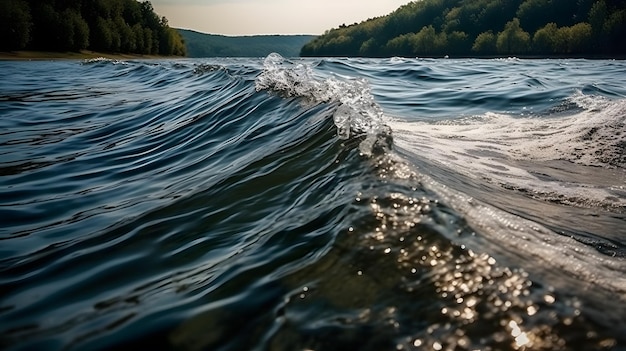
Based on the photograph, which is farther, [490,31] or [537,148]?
[490,31]

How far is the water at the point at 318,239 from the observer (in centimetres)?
196

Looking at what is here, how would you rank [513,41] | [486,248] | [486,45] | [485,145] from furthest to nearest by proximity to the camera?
[486,45] < [513,41] < [485,145] < [486,248]

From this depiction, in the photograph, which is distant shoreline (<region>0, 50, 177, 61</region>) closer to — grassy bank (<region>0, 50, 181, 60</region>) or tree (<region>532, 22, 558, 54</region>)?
grassy bank (<region>0, 50, 181, 60</region>)

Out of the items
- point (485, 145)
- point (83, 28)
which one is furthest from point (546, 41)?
point (485, 145)

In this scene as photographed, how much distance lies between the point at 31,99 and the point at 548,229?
14.0m

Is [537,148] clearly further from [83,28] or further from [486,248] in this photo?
[83,28]

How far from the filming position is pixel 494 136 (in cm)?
739

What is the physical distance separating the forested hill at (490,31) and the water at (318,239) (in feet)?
265

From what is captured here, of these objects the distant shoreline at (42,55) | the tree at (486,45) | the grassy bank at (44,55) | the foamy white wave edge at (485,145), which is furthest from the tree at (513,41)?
the foamy white wave edge at (485,145)

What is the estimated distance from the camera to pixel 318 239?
2.70 metres

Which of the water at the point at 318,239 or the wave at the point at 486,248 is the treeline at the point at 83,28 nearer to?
the water at the point at 318,239

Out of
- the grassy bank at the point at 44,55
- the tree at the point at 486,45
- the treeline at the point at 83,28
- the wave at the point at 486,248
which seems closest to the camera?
the wave at the point at 486,248

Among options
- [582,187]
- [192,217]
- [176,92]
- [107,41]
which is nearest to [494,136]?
[582,187]

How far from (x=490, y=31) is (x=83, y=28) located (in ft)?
273
